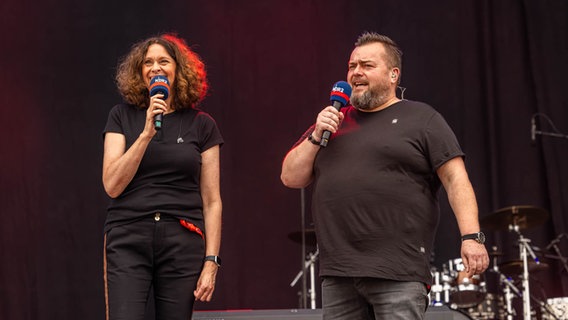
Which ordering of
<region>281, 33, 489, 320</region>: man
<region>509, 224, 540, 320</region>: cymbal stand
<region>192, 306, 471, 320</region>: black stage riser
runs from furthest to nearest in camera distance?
1. <region>509, 224, 540, 320</region>: cymbal stand
2. <region>192, 306, 471, 320</region>: black stage riser
3. <region>281, 33, 489, 320</region>: man

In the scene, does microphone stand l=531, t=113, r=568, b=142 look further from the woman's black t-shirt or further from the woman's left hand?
the woman's left hand

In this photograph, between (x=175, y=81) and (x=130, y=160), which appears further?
(x=175, y=81)

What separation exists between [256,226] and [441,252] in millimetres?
1532

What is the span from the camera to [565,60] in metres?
6.57

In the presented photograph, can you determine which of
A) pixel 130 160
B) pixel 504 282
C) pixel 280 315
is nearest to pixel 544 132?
pixel 504 282

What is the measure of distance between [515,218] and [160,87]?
3.85m

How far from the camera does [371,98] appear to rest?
2.81 metres

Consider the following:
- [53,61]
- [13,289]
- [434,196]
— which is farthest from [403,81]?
[434,196]

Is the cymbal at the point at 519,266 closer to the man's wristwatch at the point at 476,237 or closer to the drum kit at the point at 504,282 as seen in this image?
the drum kit at the point at 504,282

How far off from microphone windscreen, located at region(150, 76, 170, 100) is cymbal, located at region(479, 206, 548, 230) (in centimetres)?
365

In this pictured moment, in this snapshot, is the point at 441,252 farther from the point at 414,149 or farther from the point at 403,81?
the point at 414,149

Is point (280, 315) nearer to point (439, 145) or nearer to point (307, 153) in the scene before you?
point (307, 153)

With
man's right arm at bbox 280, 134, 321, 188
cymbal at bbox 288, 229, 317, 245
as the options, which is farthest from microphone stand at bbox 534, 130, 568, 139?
man's right arm at bbox 280, 134, 321, 188

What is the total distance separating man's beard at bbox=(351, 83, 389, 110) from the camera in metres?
2.81
